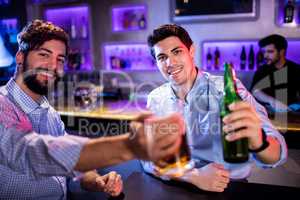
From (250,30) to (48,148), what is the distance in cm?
306

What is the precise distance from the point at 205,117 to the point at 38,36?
2.33 ft

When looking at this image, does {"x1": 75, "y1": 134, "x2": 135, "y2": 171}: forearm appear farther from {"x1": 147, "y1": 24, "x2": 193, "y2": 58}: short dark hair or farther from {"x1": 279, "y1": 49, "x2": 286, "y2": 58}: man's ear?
{"x1": 279, "y1": 49, "x2": 286, "y2": 58}: man's ear

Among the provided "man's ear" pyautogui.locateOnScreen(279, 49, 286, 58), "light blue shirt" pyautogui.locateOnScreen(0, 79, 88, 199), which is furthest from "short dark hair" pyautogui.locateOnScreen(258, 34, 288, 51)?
"light blue shirt" pyautogui.locateOnScreen(0, 79, 88, 199)

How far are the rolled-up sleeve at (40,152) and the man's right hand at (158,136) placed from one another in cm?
13

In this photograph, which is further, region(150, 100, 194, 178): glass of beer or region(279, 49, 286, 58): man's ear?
region(279, 49, 286, 58): man's ear

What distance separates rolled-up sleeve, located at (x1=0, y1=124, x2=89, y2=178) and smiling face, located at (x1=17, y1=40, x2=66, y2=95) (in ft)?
0.92

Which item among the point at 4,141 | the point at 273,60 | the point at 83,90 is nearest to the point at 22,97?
the point at 4,141

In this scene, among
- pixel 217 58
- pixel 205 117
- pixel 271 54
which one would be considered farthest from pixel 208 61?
pixel 205 117

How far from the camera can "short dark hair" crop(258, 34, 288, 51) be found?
3.05 metres

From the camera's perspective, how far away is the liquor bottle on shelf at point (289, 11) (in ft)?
10.2

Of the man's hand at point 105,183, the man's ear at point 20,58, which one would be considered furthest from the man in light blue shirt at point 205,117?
the man's ear at point 20,58

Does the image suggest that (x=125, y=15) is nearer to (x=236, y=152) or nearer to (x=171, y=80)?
(x=171, y=80)

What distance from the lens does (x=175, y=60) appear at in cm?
159

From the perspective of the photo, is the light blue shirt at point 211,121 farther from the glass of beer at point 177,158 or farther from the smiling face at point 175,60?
the glass of beer at point 177,158
